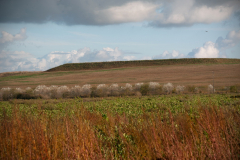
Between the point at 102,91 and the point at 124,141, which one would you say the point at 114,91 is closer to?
the point at 102,91

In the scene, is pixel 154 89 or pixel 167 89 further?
pixel 167 89

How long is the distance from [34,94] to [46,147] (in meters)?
33.3

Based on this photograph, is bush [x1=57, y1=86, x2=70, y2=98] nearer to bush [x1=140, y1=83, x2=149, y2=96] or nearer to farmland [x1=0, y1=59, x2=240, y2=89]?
bush [x1=140, y1=83, x2=149, y2=96]

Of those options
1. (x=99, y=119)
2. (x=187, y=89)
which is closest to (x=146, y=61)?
(x=187, y=89)

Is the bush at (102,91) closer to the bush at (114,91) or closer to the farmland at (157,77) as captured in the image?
the bush at (114,91)

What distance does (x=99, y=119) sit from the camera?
8508mm

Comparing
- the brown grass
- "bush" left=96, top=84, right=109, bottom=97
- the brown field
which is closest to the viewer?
the brown grass

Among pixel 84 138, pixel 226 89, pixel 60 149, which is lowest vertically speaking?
pixel 226 89

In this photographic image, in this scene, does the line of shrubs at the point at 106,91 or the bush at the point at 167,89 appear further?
the bush at the point at 167,89

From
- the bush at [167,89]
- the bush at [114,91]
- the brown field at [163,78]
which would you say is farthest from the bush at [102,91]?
the brown field at [163,78]

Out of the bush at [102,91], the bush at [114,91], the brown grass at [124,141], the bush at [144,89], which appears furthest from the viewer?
the bush at [102,91]

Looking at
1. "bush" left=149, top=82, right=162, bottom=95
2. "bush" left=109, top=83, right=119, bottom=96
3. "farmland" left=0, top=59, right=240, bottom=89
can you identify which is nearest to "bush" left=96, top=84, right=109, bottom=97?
"bush" left=109, top=83, right=119, bottom=96

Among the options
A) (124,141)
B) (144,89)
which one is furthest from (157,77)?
(124,141)

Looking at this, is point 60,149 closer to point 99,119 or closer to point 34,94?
point 99,119
